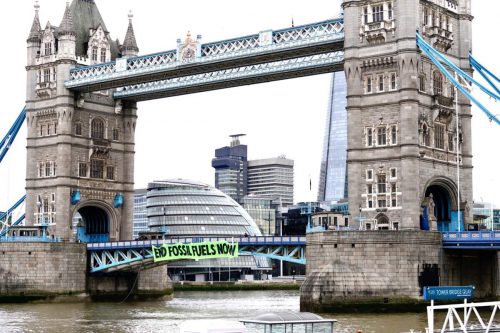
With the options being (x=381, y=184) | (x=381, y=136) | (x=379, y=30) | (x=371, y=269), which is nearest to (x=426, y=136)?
(x=381, y=136)

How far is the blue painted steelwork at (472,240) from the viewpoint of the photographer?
72.9m

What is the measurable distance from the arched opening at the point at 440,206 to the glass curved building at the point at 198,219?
3464 inches

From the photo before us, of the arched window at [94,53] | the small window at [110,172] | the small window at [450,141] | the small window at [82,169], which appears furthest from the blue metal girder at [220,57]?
the small window at [450,141]

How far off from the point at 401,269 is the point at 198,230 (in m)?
100

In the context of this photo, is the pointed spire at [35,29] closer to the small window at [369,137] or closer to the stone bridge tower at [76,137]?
the stone bridge tower at [76,137]

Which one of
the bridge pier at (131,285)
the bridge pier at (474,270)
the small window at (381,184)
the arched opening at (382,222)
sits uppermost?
the small window at (381,184)

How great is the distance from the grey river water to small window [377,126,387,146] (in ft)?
49.2

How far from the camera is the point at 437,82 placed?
8300cm

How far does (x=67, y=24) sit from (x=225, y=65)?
22461mm

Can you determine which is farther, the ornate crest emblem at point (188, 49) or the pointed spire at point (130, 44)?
the pointed spire at point (130, 44)

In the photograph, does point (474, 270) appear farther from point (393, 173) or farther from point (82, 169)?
point (82, 169)

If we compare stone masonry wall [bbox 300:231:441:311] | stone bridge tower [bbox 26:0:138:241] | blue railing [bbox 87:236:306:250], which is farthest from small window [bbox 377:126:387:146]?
stone bridge tower [bbox 26:0:138:241]

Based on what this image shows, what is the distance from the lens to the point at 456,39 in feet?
279

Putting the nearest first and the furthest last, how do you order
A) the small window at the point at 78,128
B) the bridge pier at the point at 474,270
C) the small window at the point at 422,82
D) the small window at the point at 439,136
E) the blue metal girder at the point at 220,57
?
the bridge pier at the point at 474,270 → the small window at the point at 422,82 → the small window at the point at 439,136 → the blue metal girder at the point at 220,57 → the small window at the point at 78,128
